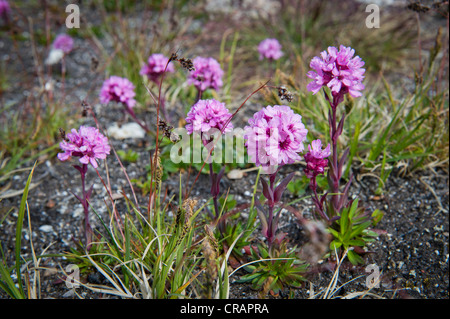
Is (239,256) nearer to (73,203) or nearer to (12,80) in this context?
(73,203)

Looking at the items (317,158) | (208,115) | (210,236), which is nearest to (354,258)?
(317,158)

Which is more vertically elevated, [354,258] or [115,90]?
[115,90]

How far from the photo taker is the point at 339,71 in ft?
6.07

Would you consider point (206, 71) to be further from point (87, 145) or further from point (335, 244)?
point (335, 244)

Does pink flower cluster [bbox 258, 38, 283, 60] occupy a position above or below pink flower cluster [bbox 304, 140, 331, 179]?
above

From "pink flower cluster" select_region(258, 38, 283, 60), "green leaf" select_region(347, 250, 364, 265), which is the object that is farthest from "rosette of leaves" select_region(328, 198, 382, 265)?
"pink flower cluster" select_region(258, 38, 283, 60)

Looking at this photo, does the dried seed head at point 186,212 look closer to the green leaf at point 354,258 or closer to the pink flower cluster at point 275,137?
the pink flower cluster at point 275,137

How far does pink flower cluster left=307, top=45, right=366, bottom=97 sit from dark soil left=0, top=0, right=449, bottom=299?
1.04 m

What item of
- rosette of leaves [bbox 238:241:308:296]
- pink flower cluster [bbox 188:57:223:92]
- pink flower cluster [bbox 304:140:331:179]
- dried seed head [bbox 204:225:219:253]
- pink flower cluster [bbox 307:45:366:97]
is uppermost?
pink flower cluster [bbox 188:57:223:92]

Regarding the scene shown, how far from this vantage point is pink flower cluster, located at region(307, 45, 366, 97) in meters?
1.82

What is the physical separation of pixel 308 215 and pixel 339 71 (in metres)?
1.17

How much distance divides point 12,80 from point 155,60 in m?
2.31

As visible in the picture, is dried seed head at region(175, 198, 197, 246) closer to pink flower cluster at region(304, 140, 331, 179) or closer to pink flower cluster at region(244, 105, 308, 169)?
pink flower cluster at region(244, 105, 308, 169)

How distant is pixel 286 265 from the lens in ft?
6.93
